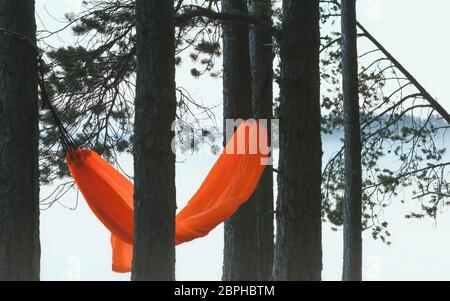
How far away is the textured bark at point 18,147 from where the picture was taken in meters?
3.09

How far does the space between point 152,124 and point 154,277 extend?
2.41ft

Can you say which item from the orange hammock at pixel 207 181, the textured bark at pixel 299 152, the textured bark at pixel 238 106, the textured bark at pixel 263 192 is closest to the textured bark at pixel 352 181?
the textured bark at pixel 263 192

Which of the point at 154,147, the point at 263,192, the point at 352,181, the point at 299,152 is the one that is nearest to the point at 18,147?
the point at 154,147

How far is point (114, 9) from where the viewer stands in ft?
17.8

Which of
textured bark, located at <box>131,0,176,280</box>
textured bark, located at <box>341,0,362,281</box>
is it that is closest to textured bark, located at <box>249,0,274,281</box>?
textured bark, located at <box>341,0,362,281</box>

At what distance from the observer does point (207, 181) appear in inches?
168

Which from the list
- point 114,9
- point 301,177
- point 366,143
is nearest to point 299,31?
point 301,177

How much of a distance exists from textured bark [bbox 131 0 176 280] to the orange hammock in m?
0.75

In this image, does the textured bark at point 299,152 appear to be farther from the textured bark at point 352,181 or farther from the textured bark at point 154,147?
the textured bark at point 352,181

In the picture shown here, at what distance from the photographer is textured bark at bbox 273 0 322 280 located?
3592 millimetres

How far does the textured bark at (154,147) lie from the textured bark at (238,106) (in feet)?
4.56

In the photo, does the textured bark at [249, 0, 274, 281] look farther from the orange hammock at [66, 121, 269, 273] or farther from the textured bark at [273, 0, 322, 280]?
the textured bark at [273, 0, 322, 280]
